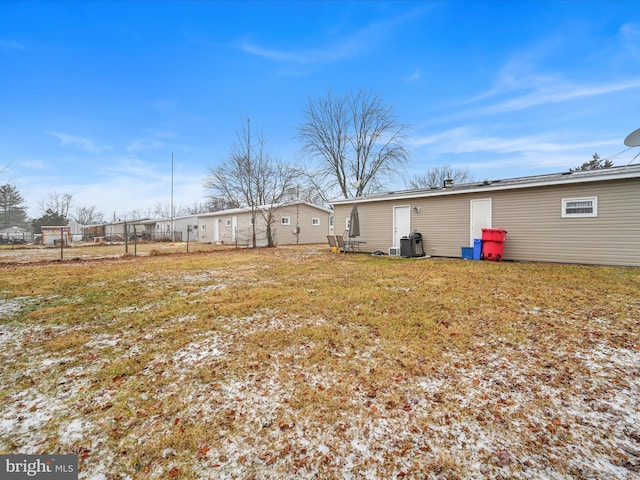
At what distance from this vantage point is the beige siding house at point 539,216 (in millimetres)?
7645

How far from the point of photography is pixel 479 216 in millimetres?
10055

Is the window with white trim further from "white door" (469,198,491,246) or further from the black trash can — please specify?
the black trash can

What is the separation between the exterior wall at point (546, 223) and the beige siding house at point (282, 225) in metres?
9.55

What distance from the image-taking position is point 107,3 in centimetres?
952

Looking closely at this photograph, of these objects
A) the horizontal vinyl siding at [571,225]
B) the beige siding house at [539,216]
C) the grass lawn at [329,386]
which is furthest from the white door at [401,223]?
the grass lawn at [329,386]

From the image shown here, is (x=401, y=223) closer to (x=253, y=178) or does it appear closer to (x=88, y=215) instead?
(x=253, y=178)

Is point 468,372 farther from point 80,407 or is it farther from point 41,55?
point 41,55

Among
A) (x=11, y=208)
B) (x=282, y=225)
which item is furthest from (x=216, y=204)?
(x=11, y=208)

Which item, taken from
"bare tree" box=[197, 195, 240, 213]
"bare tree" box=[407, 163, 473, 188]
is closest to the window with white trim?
"bare tree" box=[197, 195, 240, 213]

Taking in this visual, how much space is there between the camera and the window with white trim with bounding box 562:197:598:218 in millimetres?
8000

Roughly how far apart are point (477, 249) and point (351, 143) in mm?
17893

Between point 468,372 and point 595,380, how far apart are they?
105cm

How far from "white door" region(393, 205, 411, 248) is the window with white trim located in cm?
507

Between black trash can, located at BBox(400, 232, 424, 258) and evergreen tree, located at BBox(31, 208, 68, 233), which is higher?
evergreen tree, located at BBox(31, 208, 68, 233)
